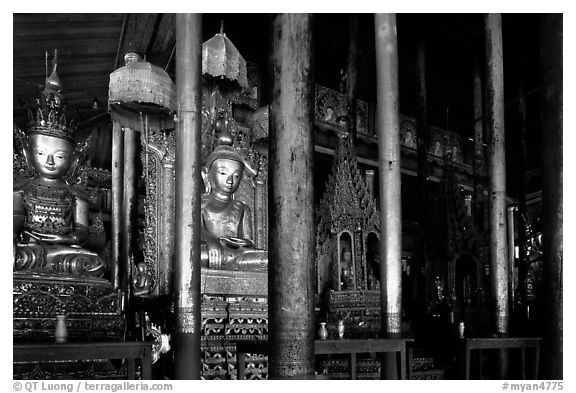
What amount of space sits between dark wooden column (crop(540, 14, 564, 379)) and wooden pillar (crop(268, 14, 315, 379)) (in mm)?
1416

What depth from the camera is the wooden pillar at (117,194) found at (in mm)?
6859

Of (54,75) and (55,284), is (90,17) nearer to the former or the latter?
(54,75)

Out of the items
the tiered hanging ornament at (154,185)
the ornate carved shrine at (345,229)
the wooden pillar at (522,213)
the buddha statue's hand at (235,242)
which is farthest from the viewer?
the wooden pillar at (522,213)

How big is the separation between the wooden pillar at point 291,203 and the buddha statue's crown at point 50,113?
2754 mm

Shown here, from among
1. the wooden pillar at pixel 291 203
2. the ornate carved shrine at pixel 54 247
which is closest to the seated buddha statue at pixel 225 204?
the ornate carved shrine at pixel 54 247

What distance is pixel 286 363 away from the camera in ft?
10.9

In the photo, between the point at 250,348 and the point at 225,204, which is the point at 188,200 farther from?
the point at 225,204

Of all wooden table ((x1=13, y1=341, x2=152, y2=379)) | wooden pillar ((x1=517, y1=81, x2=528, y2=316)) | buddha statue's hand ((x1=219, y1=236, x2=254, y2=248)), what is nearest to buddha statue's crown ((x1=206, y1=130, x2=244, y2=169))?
buddha statue's hand ((x1=219, y1=236, x2=254, y2=248))

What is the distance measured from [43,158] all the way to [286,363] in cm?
333

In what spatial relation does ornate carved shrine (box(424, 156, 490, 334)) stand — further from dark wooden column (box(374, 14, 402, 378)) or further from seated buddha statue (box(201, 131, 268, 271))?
seated buddha statue (box(201, 131, 268, 271))

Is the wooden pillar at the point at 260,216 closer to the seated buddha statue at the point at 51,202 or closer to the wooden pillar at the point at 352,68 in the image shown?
the wooden pillar at the point at 352,68
